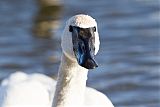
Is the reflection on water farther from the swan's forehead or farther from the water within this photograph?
the swan's forehead

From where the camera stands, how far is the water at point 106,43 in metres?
8.79

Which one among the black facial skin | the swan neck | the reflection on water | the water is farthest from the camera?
the reflection on water

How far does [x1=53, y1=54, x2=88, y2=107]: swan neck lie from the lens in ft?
18.6

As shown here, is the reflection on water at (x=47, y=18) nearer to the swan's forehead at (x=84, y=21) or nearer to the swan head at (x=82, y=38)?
the swan head at (x=82, y=38)

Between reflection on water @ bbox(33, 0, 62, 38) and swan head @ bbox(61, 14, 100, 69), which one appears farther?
reflection on water @ bbox(33, 0, 62, 38)

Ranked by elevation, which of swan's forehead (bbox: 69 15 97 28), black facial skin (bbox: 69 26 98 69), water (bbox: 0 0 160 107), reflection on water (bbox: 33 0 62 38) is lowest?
reflection on water (bbox: 33 0 62 38)

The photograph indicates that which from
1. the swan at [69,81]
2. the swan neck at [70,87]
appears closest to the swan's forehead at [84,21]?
the swan at [69,81]

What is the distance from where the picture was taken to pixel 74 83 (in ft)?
18.7

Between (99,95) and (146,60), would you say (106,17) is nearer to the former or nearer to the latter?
(146,60)

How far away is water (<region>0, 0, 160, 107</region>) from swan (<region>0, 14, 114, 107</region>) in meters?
1.40

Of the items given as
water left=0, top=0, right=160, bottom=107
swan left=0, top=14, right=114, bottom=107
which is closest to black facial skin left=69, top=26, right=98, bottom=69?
swan left=0, top=14, right=114, bottom=107

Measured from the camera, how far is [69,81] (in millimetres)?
5715

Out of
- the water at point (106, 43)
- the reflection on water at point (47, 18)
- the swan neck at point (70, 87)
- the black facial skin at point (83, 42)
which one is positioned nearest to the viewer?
the black facial skin at point (83, 42)

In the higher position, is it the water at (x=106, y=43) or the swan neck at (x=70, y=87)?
the swan neck at (x=70, y=87)
